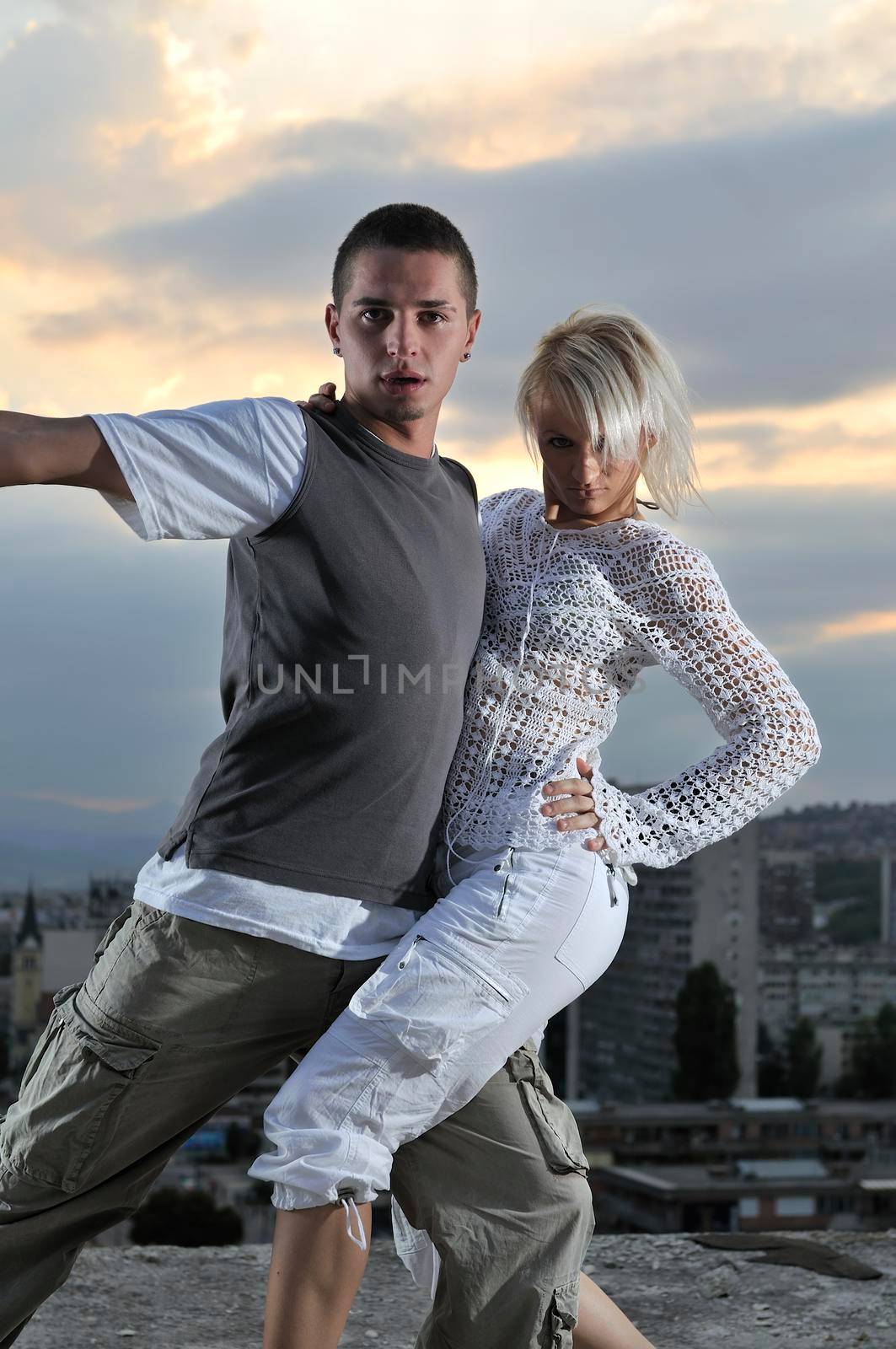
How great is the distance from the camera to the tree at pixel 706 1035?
31.7 meters

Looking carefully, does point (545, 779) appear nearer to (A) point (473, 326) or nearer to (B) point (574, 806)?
(B) point (574, 806)

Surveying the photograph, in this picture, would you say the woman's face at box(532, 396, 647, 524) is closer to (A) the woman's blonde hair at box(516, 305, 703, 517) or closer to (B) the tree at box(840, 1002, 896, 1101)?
(A) the woman's blonde hair at box(516, 305, 703, 517)

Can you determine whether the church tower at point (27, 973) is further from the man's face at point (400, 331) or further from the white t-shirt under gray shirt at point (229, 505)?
the man's face at point (400, 331)

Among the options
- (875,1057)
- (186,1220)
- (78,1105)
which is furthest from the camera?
(875,1057)

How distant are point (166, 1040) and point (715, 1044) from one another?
106 ft

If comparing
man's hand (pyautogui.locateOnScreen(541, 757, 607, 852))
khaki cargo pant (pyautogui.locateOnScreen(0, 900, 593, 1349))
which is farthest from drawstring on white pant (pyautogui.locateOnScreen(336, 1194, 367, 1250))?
man's hand (pyautogui.locateOnScreen(541, 757, 607, 852))

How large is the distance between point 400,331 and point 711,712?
2.27 ft

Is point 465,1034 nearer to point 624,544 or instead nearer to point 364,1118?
point 364,1118

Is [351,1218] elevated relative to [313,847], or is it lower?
lower

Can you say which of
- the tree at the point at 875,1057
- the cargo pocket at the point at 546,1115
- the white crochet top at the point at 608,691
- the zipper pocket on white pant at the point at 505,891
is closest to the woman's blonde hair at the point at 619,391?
the white crochet top at the point at 608,691

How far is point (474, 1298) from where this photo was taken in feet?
6.11

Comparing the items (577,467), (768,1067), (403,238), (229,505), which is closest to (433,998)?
(229,505)

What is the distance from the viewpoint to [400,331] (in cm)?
188

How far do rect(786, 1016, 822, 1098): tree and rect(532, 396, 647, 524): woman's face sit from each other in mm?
33803
